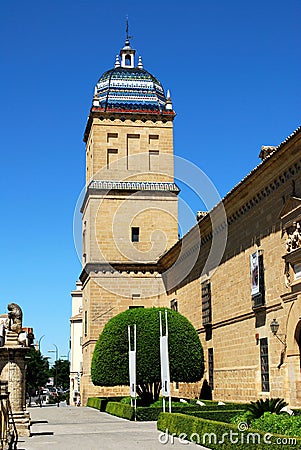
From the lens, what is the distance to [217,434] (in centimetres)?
1311

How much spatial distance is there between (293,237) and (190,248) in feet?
42.4

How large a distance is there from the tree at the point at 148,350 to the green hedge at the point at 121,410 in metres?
1.07

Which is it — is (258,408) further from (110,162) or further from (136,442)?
(110,162)

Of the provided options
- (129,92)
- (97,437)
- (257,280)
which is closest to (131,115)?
(129,92)

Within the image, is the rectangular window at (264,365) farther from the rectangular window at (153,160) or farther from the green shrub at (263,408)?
the rectangular window at (153,160)

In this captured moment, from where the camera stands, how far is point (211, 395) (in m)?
26.8

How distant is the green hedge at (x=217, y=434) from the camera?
10.6m

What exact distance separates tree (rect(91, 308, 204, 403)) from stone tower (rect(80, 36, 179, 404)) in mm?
9348

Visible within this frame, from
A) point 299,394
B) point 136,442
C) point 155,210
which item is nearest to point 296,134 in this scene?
point 299,394

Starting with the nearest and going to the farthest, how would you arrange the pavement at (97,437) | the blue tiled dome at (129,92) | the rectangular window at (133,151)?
the pavement at (97,437)
the rectangular window at (133,151)
the blue tiled dome at (129,92)

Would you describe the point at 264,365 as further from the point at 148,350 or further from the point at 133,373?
the point at 148,350

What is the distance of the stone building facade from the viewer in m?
19.0

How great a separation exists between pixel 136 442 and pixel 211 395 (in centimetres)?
1203

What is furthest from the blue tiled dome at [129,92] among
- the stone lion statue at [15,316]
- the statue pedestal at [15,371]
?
the statue pedestal at [15,371]
